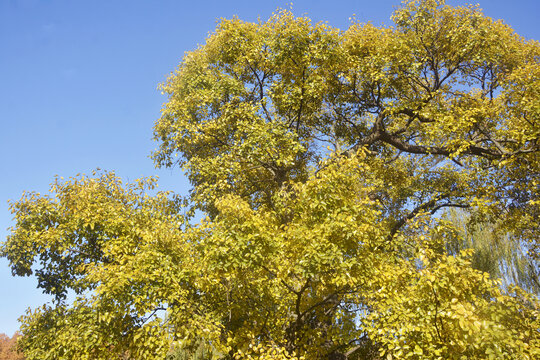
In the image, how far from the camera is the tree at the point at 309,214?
9.31m

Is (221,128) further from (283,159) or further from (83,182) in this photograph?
(83,182)

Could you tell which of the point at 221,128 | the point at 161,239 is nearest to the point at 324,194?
the point at 161,239

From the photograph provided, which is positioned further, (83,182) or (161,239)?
(83,182)

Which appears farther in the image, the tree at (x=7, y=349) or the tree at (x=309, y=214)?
the tree at (x=7, y=349)

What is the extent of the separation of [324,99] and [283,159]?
613 cm

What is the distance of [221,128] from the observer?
16.3 metres

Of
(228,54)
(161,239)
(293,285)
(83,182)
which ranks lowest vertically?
(293,285)

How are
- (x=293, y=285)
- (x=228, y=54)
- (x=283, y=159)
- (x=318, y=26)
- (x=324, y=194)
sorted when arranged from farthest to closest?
(x=228, y=54)
(x=318, y=26)
(x=283, y=159)
(x=293, y=285)
(x=324, y=194)

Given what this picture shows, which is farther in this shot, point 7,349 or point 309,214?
point 7,349

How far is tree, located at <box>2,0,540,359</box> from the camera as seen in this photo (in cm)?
931

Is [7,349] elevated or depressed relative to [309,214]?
elevated

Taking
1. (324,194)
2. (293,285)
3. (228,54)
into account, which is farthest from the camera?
(228,54)

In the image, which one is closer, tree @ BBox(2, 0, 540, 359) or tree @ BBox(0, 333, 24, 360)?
tree @ BBox(2, 0, 540, 359)

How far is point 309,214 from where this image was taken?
35.3ft
